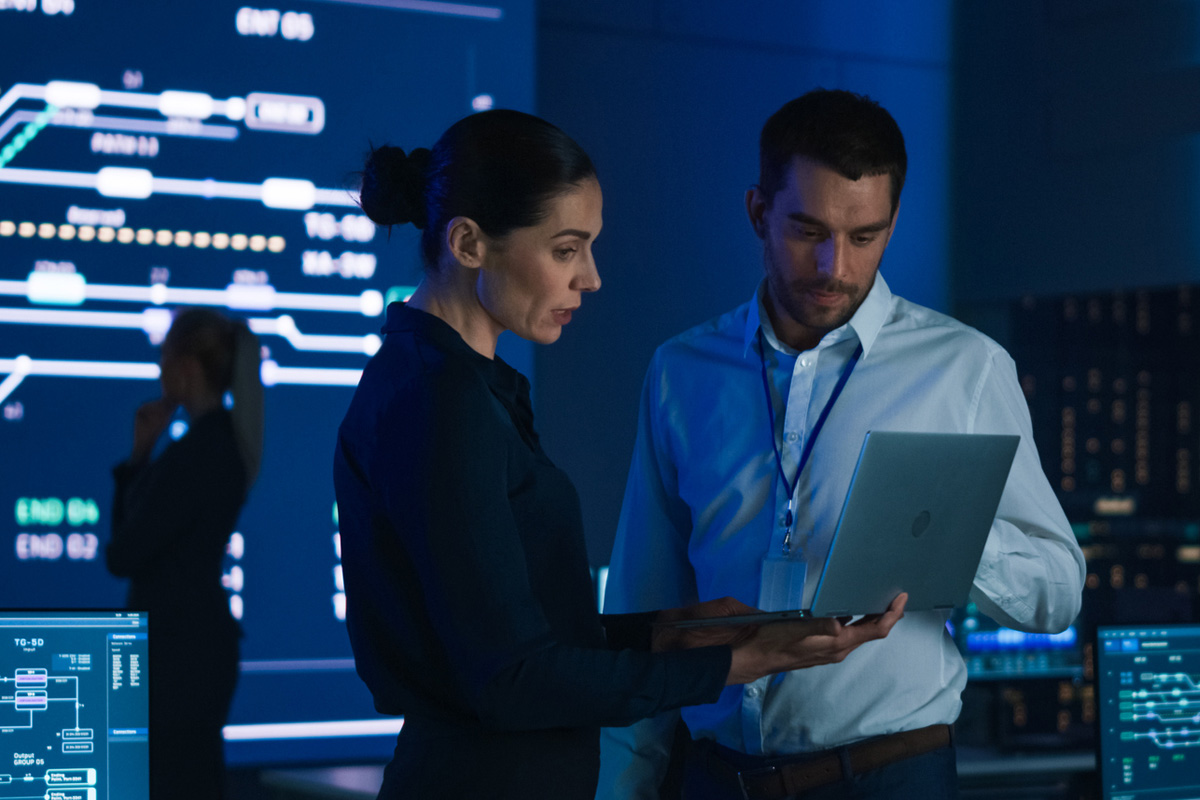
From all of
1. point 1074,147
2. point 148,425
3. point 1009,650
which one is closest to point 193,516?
point 148,425

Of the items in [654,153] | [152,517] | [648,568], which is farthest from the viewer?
[654,153]

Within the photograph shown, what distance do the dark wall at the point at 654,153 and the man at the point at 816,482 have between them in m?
1.89

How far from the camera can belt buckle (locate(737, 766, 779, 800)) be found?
156 cm

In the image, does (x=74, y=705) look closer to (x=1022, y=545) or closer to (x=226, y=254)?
(x=1022, y=545)

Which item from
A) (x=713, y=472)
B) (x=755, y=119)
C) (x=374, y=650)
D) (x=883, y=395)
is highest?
(x=755, y=119)

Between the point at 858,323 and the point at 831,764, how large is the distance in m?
0.62

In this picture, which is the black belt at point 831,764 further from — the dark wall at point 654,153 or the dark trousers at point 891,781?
the dark wall at point 654,153

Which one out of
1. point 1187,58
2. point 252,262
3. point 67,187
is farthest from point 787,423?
point 1187,58

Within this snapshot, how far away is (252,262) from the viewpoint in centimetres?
321

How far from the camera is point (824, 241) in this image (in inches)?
67.5

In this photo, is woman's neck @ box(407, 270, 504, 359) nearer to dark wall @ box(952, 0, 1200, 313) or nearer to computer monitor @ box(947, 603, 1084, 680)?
computer monitor @ box(947, 603, 1084, 680)

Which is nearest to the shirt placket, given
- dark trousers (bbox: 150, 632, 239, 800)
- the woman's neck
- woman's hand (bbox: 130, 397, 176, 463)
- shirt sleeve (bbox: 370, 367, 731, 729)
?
shirt sleeve (bbox: 370, 367, 731, 729)

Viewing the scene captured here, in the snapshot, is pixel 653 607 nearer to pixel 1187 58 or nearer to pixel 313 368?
pixel 313 368

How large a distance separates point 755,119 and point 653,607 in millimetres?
2718
